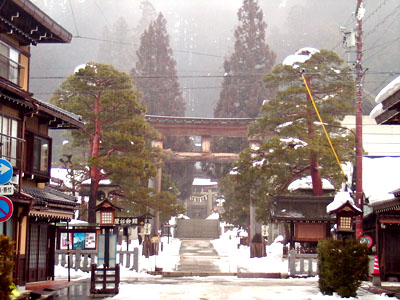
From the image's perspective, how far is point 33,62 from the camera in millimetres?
97562

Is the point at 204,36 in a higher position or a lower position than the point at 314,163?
higher

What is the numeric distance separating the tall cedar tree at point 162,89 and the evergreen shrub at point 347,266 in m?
40.9

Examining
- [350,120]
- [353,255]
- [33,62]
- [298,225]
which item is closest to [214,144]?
[350,120]

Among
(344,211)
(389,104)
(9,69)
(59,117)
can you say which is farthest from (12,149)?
(389,104)

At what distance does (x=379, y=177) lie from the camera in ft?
85.3

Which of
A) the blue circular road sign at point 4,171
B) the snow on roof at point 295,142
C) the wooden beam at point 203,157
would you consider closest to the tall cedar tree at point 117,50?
the wooden beam at point 203,157

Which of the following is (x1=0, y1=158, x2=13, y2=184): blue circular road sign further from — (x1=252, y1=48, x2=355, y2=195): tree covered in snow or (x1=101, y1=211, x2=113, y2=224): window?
(x1=252, y1=48, x2=355, y2=195): tree covered in snow

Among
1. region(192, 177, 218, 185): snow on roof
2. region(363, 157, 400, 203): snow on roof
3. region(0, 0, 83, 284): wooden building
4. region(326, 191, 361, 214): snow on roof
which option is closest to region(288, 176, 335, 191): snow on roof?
region(363, 157, 400, 203): snow on roof

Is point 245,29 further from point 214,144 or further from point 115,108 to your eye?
point 115,108

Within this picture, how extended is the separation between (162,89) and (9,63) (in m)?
46.7

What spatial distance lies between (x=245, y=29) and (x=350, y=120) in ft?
88.8

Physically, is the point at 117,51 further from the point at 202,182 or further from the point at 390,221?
the point at 390,221

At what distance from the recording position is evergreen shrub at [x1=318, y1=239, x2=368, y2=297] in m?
15.9

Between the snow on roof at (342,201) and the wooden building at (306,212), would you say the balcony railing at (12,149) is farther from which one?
the wooden building at (306,212)
